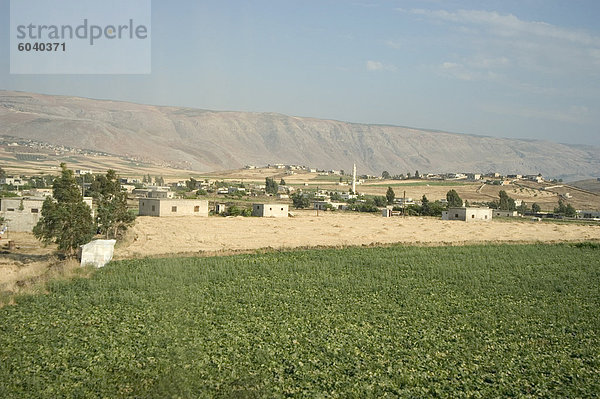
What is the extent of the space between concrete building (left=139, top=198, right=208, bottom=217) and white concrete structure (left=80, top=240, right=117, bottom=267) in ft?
87.1

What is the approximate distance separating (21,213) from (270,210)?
860 inches

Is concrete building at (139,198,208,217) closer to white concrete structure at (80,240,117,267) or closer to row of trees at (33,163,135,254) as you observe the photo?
row of trees at (33,163,135,254)

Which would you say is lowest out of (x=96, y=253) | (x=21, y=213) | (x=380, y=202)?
(x=96, y=253)

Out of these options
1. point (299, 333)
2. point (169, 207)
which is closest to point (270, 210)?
point (169, 207)

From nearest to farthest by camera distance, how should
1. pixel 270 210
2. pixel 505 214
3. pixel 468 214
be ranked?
pixel 270 210 → pixel 468 214 → pixel 505 214

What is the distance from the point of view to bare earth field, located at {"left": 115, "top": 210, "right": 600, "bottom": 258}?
36.3m

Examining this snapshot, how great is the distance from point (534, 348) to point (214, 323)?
346 inches

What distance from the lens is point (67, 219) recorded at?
30703 mm

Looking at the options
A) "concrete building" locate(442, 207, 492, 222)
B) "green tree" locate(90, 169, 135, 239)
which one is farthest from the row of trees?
"concrete building" locate(442, 207, 492, 222)

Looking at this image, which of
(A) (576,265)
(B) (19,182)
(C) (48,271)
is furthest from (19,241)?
(B) (19,182)

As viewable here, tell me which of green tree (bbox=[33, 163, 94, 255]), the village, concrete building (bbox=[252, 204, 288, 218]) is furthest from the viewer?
concrete building (bbox=[252, 204, 288, 218])

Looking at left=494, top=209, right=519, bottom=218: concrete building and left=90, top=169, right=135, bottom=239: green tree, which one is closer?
left=90, top=169, right=135, bottom=239: green tree

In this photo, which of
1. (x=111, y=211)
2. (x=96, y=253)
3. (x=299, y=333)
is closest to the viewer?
(x=299, y=333)

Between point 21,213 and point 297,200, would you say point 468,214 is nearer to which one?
point 297,200
